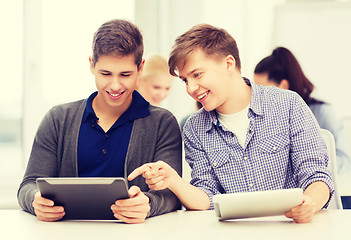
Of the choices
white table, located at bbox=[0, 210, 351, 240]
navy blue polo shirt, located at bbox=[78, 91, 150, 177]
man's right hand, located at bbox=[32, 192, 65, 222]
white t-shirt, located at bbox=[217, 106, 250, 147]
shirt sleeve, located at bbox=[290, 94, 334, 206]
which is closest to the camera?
white table, located at bbox=[0, 210, 351, 240]

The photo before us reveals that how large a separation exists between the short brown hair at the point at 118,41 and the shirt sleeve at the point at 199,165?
337 millimetres

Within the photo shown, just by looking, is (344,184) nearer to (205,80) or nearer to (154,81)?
(205,80)

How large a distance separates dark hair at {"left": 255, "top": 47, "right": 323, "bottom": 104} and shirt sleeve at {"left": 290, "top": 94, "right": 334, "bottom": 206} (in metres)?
1.35

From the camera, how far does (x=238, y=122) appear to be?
1.81 meters

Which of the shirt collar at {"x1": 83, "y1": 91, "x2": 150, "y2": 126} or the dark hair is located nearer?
the shirt collar at {"x1": 83, "y1": 91, "x2": 150, "y2": 126}

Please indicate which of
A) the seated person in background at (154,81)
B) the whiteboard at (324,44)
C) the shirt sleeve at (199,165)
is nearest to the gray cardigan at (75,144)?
the shirt sleeve at (199,165)

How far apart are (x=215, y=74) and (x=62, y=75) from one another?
2.26 meters

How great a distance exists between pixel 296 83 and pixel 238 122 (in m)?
1.43

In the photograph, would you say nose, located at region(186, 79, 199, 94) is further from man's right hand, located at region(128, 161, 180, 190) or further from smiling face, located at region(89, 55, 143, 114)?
man's right hand, located at region(128, 161, 180, 190)

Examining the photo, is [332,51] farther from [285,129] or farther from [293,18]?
[285,129]

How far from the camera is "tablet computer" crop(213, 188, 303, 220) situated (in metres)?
1.24

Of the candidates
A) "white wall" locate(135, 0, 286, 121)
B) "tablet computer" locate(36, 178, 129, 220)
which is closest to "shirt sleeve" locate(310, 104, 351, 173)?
"white wall" locate(135, 0, 286, 121)

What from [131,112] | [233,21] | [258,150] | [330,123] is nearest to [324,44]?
[233,21]

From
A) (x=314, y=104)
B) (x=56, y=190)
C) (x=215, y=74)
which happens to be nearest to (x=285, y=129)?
(x=215, y=74)
